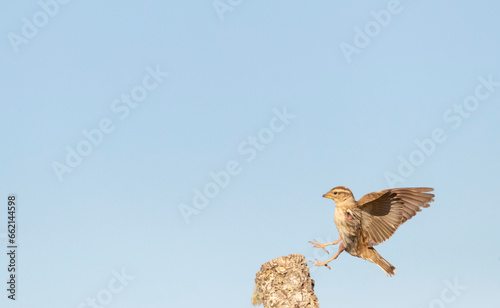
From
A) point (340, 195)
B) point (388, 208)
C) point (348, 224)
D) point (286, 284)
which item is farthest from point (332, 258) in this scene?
point (286, 284)

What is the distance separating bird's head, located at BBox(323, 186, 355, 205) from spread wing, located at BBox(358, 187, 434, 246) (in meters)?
0.34

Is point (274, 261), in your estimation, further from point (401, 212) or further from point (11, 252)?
point (11, 252)

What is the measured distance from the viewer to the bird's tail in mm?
12391

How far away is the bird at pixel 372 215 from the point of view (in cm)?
1214

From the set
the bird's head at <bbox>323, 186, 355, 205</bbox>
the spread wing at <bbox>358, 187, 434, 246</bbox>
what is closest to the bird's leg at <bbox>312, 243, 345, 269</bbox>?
the spread wing at <bbox>358, 187, 434, 246</bbox>

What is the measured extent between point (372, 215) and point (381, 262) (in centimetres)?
109

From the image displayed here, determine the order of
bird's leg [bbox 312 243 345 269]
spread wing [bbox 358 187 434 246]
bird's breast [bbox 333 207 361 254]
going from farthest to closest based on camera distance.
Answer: spread wing [bbox 358 187 434 246]
bird's breast [bbox 333 207 361 254]
bird's leg [bbox 312 243 345 269]

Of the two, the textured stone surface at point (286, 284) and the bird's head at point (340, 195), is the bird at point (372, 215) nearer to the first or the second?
the bird's head at point (340, 195)

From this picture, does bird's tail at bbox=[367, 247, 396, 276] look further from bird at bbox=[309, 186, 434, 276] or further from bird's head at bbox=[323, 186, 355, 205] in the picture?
bird's head at bbox=[323, 186, 355, 205]

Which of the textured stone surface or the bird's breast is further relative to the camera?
the bird's breast

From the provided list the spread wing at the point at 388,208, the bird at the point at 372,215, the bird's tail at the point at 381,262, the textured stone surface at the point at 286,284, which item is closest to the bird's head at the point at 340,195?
the bird at the point at 372,215

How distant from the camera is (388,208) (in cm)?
1243

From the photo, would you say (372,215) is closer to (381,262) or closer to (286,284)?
(381,262)

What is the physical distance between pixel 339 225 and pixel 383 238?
116cm
